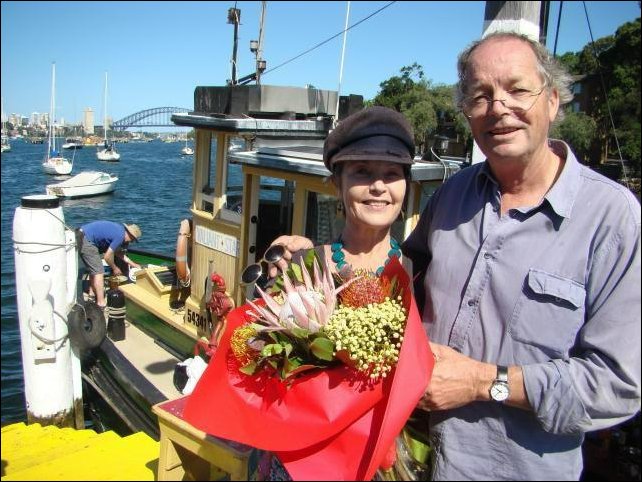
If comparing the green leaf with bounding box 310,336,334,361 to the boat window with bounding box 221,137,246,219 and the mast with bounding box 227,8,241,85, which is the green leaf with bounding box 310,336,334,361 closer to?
the boat window with bounding box 221,137,246,219

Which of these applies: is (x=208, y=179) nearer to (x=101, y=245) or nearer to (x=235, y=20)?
(x=235, y=20)

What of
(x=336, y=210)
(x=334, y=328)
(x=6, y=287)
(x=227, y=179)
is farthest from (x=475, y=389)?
(x=6, y=287)

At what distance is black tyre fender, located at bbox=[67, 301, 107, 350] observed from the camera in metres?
5.13

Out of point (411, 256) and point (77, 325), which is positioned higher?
point (411, 256)

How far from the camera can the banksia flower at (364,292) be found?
4.85 feet

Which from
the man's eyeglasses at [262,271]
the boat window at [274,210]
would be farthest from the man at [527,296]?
the boat window at [274,210]

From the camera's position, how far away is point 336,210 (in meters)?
5.18

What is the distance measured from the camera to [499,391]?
4.83ft

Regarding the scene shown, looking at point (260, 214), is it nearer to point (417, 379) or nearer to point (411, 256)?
point (411, 256)

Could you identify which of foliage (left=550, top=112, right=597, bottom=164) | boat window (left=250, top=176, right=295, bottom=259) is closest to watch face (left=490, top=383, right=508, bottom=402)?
foliage (left=550, top=112, right=597, bottom=164)

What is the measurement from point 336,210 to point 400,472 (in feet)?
12.5

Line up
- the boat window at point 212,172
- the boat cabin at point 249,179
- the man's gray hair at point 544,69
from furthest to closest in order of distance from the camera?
1. the boat window at point 212,172
2. the boat cabin at point 249,179
3. the man's gray hair at point 544,69

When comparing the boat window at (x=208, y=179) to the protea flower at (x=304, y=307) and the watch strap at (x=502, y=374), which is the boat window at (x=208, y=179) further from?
the watch strap at (x=502, y=374)

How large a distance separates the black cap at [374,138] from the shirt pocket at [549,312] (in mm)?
611
